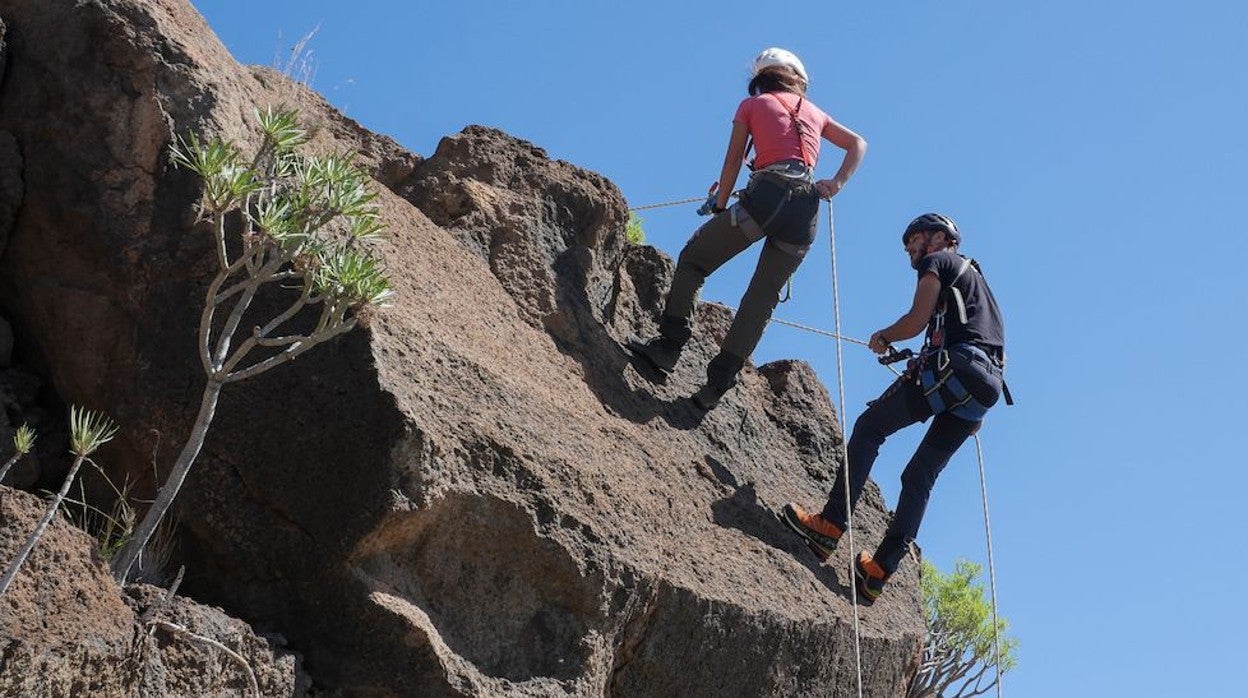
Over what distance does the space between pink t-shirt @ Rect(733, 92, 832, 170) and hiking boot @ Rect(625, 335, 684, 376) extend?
112cm

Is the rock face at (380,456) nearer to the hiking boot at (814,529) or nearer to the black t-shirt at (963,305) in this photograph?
the hiking boot at (814,529)

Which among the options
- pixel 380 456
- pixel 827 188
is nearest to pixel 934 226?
pixel 827 188

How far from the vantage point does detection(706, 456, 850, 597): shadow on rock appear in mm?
8523

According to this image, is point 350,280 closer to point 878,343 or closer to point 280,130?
point 280,130

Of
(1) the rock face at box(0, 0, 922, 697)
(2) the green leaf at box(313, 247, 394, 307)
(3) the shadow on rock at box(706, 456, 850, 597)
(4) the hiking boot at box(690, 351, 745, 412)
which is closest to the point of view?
(2) the green leaf at box(313, 247, 394, 307)

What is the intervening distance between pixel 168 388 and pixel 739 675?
9.86ft

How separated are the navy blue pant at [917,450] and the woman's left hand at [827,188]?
112 centimetres

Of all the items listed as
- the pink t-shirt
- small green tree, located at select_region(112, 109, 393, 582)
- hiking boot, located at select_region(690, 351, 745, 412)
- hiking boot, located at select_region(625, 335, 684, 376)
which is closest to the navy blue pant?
hiking boot, located at select_region(690, 351, 745, 412)

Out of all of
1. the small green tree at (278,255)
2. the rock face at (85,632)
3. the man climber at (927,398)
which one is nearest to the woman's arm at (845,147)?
the man climber at (927,398)

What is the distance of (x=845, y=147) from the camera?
9.35 m

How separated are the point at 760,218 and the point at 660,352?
3.20ft

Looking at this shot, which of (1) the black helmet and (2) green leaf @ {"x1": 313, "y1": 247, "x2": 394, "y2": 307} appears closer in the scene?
(2) green leaf @ {"x1": 313, "y1": 247, "x2": 394, "y2": 307}

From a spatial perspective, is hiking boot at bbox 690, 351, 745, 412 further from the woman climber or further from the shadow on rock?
the shadow on rock

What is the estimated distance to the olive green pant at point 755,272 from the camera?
9.03 metres
